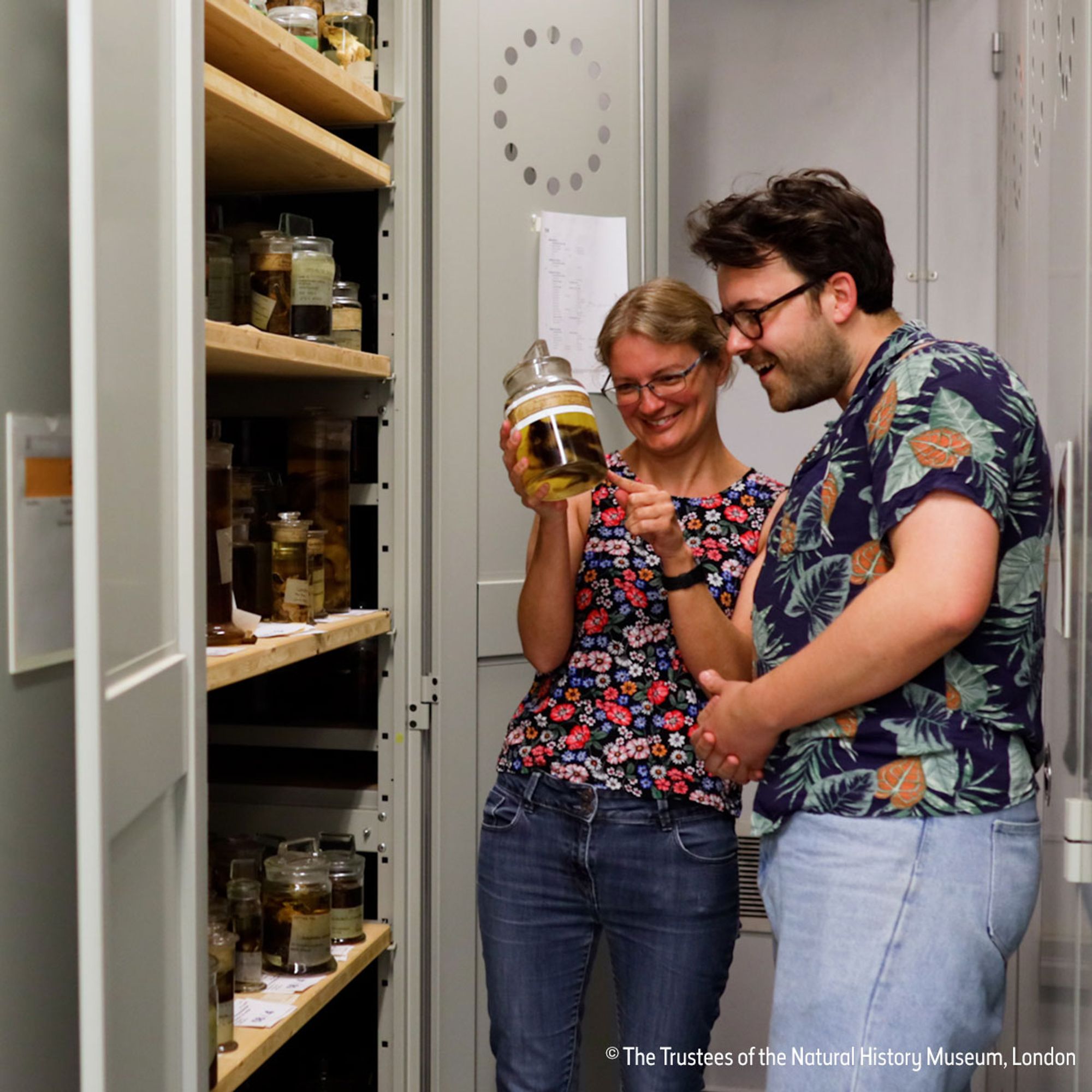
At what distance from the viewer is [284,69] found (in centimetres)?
168

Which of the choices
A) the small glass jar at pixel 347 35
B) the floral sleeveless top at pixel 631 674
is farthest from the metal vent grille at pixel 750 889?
the small glass jar at pixel 347 35

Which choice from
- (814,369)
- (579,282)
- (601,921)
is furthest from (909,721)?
(579,282)

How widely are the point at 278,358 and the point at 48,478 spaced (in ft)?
1.71

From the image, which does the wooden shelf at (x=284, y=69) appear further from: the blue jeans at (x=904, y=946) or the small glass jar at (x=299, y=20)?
the blue jeans at (x=904, y=946)

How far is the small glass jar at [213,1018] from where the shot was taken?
55.1 inches

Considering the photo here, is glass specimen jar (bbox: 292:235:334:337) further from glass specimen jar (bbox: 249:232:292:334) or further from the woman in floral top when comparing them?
the woman in floral top

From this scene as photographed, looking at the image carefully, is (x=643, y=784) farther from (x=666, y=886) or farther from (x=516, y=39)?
(x=516, y=39)

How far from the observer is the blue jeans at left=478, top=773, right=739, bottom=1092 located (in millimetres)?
1582

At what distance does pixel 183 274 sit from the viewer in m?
1.14

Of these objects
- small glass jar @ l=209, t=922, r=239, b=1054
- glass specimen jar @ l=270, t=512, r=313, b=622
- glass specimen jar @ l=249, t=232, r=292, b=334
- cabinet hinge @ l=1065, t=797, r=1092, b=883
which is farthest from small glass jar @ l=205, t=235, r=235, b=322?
cabinet hinge @ l=1065, t=797, r=1092, b=883

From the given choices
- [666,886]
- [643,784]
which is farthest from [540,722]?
[666,886]

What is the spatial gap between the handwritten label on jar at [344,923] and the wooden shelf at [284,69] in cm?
122

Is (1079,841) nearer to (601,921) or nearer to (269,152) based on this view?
(601,921)

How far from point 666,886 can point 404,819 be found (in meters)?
0.55
